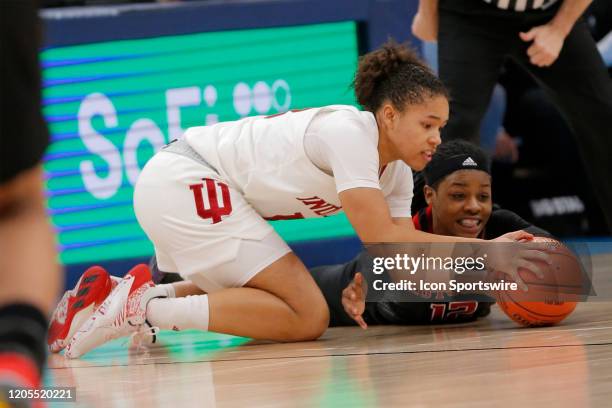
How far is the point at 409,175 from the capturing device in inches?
161

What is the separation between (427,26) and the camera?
15.6 feet

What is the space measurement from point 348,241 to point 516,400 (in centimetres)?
376

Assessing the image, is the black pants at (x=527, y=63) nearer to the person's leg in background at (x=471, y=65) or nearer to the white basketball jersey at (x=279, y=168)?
the person's leg in background at (x=471, y=65)

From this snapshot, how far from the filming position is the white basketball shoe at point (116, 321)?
12.6ft

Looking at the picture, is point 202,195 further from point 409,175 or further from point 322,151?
point 409,175

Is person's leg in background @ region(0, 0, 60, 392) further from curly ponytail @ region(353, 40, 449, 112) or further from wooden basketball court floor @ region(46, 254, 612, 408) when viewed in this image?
curly ponytail @ region(353, 40, 449, 112)

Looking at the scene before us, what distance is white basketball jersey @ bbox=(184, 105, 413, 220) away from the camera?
384 cm

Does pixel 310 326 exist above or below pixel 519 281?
below

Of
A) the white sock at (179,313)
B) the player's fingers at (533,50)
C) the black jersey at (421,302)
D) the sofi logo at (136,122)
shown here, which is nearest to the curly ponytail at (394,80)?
the black jersey at (421,302)

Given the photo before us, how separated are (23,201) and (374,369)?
1.58 m

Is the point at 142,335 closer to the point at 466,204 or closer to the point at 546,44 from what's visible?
the point at 466,204

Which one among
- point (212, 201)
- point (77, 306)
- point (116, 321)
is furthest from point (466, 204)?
point (77, 306)

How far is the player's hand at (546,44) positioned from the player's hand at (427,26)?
48 centimetres

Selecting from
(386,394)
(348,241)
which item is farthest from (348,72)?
(386,394)
